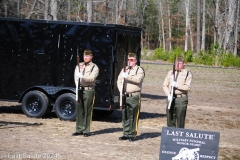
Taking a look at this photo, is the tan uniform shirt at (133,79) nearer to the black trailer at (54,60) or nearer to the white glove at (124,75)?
the white glove at (124,75)

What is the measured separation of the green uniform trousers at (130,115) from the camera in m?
12.7

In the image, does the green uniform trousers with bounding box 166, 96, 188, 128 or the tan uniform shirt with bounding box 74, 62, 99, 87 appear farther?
the tan uniform shirt with bounding box 74, 62, 99, 87

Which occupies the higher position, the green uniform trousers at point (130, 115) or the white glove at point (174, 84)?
the white glove at point (174, 84)

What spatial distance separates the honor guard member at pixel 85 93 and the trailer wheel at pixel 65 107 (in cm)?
218

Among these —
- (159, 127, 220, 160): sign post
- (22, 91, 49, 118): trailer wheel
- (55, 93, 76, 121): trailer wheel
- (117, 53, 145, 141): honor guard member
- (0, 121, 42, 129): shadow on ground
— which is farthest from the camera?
(22, 91, 49, 118): trailer wheel

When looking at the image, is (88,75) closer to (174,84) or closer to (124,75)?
(124,75)

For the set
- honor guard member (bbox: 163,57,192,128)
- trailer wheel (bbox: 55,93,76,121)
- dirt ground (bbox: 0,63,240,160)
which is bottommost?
dirt ground (bbox: 0,63,240,160)

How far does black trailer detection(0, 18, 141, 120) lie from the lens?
15.2 m

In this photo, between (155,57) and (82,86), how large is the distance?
3927 centimetres

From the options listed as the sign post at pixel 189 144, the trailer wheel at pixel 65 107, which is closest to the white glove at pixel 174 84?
the sign post at pixel 189 144

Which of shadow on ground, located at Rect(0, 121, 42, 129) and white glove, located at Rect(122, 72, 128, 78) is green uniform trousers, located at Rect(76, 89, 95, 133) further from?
shadow on ground, located at Rect(0, 121, 42, 129)

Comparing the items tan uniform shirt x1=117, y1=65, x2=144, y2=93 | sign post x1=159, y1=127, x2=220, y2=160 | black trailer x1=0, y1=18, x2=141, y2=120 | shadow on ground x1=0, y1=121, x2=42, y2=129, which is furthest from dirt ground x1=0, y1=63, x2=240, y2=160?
sign post x1=159, y1=127, x2=220, y2=160

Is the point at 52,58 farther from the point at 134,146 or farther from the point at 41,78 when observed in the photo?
the point at 134,146

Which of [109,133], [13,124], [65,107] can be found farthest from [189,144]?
[65,107]
